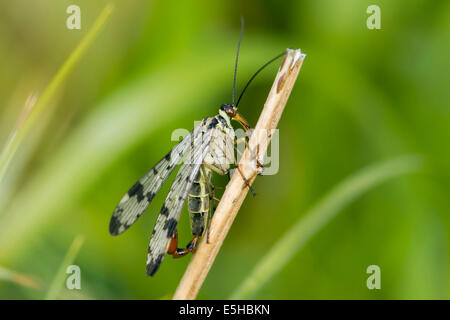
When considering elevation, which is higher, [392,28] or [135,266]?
[392,28]

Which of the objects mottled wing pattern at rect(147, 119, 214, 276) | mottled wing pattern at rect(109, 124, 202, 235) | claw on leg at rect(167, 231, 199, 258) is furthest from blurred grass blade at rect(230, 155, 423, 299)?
mottled wing pattern at rect(109, 124, 202, 235)

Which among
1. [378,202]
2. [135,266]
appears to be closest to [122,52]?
[135,266]

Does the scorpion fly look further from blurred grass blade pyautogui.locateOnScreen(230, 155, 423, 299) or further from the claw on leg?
blurred grass blade pyautogui.locateOnScreen(230, 155, 423, 299)

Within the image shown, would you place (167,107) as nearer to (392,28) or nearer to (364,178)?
(364,178)

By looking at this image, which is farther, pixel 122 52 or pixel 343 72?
pixel 122 52

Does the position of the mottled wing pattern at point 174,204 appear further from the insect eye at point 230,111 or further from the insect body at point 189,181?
the insect eye at point 230,111

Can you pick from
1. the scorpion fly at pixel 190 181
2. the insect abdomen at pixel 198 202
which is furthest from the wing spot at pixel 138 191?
the insect abdomen at pixel 198 202
